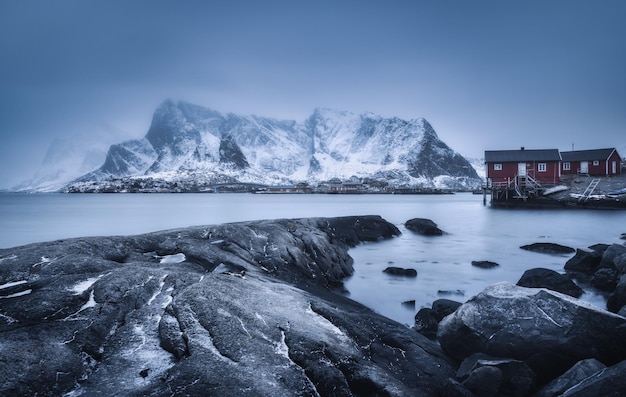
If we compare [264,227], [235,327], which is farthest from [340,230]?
[235,327]

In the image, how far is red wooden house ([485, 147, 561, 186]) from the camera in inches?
2285

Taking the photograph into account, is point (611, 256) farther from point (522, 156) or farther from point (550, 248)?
point (522, 156)

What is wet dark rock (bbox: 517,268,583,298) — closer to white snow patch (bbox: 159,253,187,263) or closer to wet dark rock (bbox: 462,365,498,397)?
wet dark rock (bbox: 462,365,498,397)

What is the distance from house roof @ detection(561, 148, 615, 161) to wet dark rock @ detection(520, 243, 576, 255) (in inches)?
1919

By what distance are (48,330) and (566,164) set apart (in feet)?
240

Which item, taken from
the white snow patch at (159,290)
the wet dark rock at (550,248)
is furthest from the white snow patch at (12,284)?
the wet dark rock at (550,248)

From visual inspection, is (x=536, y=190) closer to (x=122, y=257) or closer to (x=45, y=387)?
(x=122, y=257)

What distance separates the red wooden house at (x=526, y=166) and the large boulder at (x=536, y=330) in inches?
2215

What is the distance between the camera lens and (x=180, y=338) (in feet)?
19.5

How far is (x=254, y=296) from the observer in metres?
7.87

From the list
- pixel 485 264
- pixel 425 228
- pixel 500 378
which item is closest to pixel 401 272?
pixel 485 264

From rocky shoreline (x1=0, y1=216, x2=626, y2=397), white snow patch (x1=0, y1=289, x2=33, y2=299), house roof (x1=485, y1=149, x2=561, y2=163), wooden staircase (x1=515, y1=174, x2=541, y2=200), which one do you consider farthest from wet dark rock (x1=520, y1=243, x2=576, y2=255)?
house roof (x1=485, y1=149, x2=561, y2=163)

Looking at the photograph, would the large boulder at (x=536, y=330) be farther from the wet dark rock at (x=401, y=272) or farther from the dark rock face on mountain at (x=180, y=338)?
the wet dark rock at (x=401, y=272)

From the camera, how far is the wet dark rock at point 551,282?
39.3 ft
